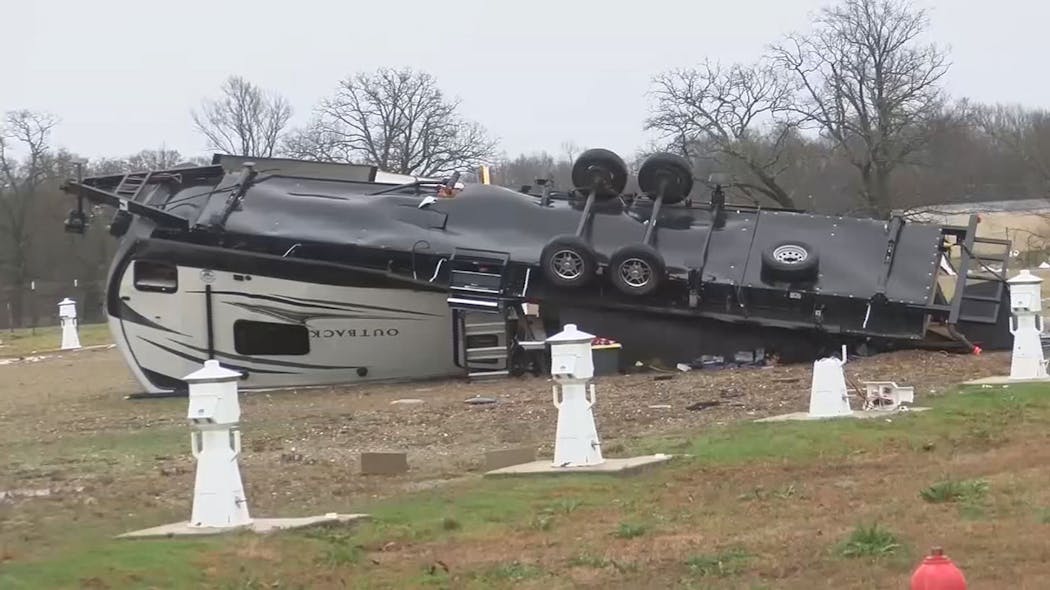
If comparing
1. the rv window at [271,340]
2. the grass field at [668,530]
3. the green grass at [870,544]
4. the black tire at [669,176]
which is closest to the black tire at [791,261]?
the black tire at [669,176]

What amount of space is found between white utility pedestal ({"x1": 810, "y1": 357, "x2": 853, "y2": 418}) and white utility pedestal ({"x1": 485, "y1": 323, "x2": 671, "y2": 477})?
2.80m

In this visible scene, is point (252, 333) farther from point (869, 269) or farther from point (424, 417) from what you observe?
point (869, 269)

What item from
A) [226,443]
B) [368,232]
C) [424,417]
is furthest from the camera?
[368,232]

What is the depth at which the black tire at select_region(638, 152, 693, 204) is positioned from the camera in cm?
2011

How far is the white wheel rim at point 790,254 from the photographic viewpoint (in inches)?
732

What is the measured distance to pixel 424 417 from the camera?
15.0m

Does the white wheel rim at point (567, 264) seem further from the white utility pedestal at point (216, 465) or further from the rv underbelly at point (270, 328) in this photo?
the white utility pedestal at point (216, 465)

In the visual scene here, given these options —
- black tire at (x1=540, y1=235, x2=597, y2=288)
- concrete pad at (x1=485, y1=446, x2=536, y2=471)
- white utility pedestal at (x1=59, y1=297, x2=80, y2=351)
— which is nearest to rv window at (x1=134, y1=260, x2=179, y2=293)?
black tire at (x1=540, y1=235, x2=597, y2=288)

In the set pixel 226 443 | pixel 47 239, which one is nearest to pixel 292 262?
pixel 226 443

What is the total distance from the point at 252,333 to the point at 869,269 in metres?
8.83

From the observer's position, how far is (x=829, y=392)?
1220 cm

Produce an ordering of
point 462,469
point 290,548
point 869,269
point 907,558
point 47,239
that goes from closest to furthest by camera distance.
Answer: point 907,558, point 290,548, point 462,469, point 869,269, point 47,239

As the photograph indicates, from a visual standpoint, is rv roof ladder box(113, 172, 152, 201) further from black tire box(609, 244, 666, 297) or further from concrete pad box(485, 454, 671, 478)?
concrete pad box(485, 454, 671, 478)

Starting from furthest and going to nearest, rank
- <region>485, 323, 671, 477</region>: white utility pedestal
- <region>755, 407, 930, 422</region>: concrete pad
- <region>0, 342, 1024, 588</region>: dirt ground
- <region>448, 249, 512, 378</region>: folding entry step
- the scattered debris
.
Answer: <region>448, 249, 512, 378</region>: folding entry step → the scattered debris → <region>755, 407, 930, 422</region>: concrete pad → <region>485, 323, 671, 477</region>: white utility pedestal → <region>0, 342, 1024, 588</region>: dirt ground
